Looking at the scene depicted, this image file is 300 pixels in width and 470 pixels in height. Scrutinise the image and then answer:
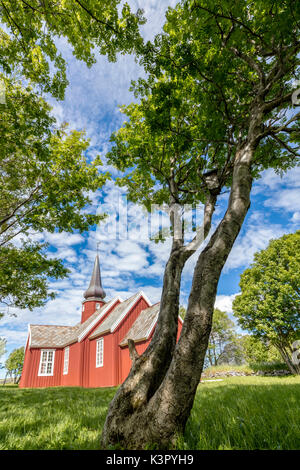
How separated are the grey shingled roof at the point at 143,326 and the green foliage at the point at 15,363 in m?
61.8

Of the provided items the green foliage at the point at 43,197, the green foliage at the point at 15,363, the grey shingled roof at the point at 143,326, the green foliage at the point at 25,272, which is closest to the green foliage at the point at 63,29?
the green foliage at the point at 43,197

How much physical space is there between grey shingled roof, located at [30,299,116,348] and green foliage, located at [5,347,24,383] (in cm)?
4270

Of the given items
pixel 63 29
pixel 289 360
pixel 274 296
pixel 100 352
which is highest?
pixel 63 29

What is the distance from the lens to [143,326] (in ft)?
58.6

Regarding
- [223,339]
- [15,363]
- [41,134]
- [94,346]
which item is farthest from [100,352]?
[15,363]

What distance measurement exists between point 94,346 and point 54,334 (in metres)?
13.1

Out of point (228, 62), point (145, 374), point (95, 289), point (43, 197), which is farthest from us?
point (95, 289)

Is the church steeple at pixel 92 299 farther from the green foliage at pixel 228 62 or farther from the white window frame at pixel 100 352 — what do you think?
the green foliage at pixel 228 62

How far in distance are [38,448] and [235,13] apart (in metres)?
7.39

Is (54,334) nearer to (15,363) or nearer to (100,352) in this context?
(100,352)

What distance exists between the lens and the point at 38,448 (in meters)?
2.67
